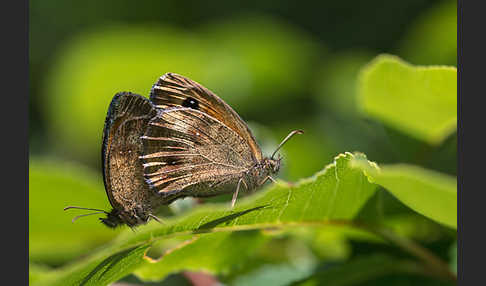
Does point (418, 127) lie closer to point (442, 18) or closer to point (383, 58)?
point (383, 58)

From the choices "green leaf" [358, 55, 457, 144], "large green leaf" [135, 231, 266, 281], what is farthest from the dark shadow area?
"green leaf" [358, 55, 457, 144]

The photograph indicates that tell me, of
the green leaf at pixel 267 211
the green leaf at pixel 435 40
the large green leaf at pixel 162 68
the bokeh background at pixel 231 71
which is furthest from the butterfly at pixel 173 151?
the green leaf at pixel 435 40

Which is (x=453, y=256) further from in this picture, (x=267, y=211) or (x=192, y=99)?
(x=192, y=99)

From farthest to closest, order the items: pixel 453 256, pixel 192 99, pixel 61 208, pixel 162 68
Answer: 1. pixel 162 68
2. pixel 61 208
3. pixel 192 99
4. pixel 453 256

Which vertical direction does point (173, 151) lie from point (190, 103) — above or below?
below

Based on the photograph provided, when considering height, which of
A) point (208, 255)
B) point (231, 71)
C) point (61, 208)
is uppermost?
point (231, 71)

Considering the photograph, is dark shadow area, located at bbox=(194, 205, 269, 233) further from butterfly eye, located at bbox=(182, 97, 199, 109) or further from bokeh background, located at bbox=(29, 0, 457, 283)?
butterfly eye, located at bbox=(182, 97, 199, 109)

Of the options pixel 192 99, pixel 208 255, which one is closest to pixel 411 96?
pixel 192 99
